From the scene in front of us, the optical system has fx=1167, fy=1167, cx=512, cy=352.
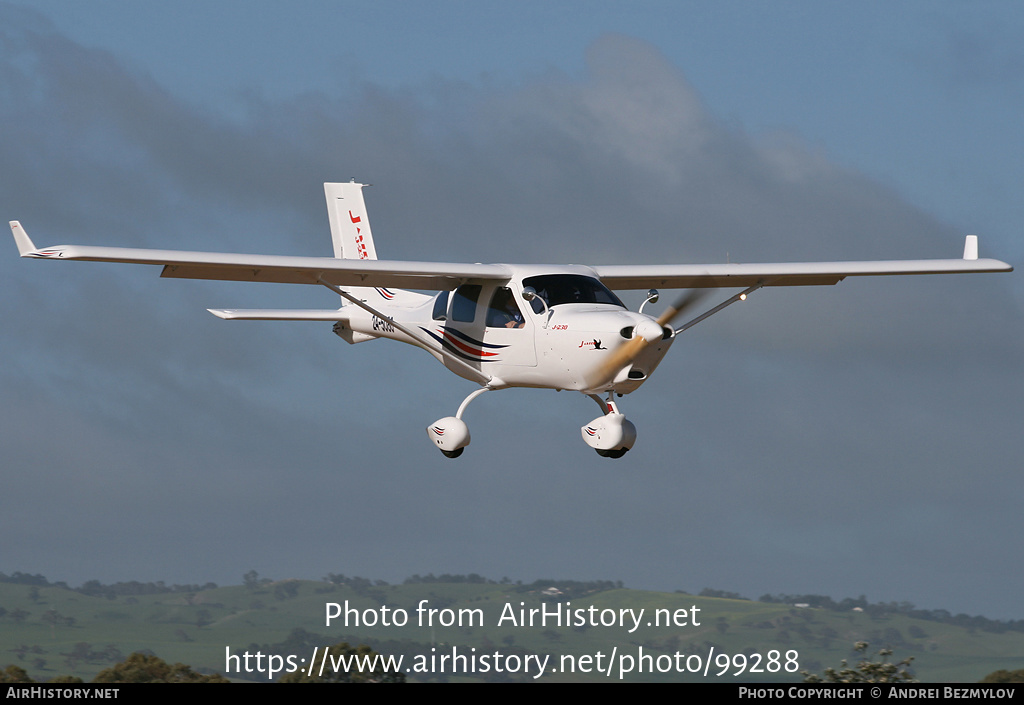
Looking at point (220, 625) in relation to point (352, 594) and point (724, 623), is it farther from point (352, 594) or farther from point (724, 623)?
point (724, 623)

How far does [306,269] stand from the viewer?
54.0 feet

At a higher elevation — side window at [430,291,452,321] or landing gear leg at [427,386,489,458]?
side window at [430,291,452,321]

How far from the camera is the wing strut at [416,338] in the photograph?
16.9 m

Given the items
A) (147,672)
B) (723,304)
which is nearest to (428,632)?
(147,672)

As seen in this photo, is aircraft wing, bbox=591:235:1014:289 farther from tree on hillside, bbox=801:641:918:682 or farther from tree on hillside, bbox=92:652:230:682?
tree on hillside, bbox=92:652:230:682

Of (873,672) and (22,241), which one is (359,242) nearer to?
(22,241)

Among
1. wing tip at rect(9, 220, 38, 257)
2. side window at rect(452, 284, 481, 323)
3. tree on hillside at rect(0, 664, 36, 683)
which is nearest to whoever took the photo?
wing tip at rect(9, 220, 38, 257)

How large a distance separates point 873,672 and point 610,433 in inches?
516

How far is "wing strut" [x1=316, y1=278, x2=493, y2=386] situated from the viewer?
55.5 ft

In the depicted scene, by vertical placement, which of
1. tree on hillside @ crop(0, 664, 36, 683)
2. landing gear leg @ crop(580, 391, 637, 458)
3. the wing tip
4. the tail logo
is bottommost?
tree on hillside @ crop(0, 664, 36, 683)

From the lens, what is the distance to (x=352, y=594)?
32906mm

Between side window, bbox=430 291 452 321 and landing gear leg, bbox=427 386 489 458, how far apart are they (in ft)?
4.62

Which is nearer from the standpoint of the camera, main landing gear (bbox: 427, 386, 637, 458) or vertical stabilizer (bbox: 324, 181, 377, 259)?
main landing gear (bbox: 427, 386, 637, 458)

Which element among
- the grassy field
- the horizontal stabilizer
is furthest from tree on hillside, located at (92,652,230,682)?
the horizontal stabilizer
